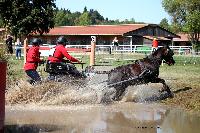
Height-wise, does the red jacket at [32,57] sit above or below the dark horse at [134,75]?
above

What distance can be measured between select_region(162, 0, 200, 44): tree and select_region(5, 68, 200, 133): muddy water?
207ft

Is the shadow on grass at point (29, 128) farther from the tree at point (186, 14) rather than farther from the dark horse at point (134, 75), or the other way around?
the tree at point (186, 14)

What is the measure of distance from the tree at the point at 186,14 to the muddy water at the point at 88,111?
63186mm

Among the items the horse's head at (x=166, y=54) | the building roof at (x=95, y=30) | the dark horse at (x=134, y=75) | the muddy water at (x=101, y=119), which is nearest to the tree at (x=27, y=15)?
the building roof at (x=95, y=30)

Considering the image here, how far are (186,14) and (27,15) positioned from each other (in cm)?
3483

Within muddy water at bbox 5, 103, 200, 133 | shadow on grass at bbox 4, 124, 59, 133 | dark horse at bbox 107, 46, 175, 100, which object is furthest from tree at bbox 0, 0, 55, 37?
shadow on grass at bbox 4, 124, 59, 133

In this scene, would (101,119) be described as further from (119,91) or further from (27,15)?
(27,15)

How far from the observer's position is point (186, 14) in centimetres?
8556

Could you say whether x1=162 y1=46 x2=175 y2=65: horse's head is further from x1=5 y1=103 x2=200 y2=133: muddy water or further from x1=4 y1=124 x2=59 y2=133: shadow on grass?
x1=4 y1=124 x2=59 y2=133: shadow on grass

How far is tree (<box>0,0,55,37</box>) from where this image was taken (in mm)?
60875

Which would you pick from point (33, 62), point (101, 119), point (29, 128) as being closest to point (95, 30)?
point (33, 62)

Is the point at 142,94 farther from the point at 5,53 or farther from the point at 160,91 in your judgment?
the point at 5,53

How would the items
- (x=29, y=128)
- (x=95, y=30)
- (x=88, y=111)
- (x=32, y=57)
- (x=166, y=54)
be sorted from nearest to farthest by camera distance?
(x=29, y=128) < (x=88, y=111) < (x=32, y=57) < (x=166, y=54) < (x=95, y=30)

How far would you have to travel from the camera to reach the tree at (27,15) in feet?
200
